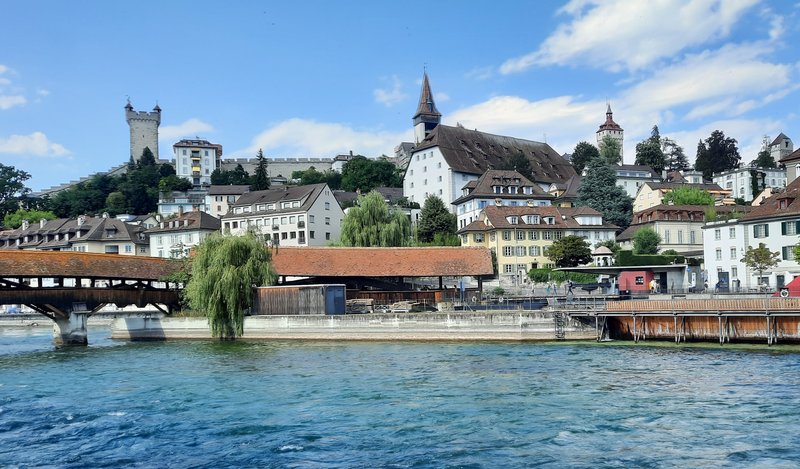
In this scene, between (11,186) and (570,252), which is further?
(11,186)

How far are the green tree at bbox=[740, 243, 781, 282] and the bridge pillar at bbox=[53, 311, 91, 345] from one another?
1623 inches

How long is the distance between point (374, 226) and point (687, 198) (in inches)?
1638

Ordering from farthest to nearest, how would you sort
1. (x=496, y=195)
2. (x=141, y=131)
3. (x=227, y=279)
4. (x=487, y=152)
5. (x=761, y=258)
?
1. (x=141, y=131)
2. (x=487, y=152)
3. (x=496, y=195)
4. (x=761, y=258)
5. (x=227, y=279)

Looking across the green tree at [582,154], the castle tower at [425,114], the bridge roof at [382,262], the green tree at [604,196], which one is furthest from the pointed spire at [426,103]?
the bridge roof at [382,262]

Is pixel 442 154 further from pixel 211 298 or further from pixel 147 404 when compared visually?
pixel 147 404

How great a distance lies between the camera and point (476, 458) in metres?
15.2

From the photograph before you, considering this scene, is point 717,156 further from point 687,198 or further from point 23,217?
point 23,217

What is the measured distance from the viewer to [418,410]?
19.9 metres

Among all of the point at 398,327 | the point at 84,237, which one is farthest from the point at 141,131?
the point at 398,327

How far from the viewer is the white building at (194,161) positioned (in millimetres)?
137000

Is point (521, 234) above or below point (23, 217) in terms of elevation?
below

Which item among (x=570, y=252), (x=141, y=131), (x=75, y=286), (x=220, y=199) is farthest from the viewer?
(x=141, y=131)

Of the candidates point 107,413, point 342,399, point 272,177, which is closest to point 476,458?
point 342,399

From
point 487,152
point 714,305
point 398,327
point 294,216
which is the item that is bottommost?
point 398,327
